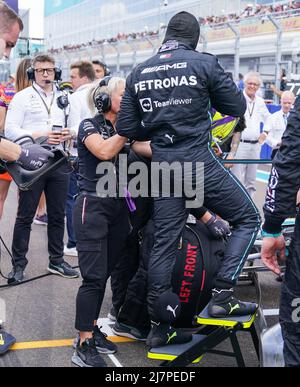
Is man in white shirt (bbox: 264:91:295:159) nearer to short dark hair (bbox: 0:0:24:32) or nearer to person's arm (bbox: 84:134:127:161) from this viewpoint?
person's arm (bbox: 84:134:127:161)

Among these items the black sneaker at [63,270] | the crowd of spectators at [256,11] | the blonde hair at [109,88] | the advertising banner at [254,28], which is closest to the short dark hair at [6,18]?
the blonde hair at [109,88]

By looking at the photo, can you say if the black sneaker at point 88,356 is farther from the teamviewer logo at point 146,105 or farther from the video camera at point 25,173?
the teamviewer logo at point 146,105

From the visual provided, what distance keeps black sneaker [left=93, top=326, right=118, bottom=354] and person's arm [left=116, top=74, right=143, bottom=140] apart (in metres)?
1.30

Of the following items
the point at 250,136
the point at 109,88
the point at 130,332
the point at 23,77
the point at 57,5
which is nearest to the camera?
the point at 109,88

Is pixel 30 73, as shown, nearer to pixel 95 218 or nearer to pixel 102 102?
pixel 102 102

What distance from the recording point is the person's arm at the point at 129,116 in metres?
3.18

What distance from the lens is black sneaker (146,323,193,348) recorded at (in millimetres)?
3076

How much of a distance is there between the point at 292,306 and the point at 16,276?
299 cm

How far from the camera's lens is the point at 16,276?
15.4 feet

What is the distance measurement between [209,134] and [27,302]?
81.9 inches

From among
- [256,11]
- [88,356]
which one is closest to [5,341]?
[88,356]

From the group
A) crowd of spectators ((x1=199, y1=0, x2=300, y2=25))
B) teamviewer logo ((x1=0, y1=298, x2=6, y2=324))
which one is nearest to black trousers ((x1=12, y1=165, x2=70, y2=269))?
teamviewer logo ((x1=0, y1=298, x2=6, y2=324))
